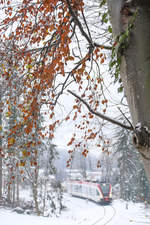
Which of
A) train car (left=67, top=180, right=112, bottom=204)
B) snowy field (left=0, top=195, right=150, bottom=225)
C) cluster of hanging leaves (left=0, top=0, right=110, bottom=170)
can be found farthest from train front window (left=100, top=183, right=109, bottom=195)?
cluster of hanging leaves (left=0, top=0, right=110, bottom=170)

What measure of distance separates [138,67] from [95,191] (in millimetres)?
30496

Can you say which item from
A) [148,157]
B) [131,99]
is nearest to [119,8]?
[131,99]

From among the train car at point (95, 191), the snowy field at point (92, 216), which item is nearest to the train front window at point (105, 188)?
the train car at point (95, 191)

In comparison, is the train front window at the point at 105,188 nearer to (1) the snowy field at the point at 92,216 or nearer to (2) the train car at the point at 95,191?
(2) the train car at the point at 95,191

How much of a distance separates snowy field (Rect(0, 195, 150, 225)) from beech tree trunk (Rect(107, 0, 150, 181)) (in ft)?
41.9

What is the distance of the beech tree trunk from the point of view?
809 mm

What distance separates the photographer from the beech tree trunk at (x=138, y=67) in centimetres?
81

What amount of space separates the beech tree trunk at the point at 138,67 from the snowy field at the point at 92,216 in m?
12.8

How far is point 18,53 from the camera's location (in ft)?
11.3

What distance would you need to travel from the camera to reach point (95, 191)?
28.8 metres

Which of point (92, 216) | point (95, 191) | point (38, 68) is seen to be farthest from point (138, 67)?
point (95, 191)

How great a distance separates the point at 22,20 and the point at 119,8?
3.18m

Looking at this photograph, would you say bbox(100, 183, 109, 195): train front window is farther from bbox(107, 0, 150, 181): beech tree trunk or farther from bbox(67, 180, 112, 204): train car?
bbox(107, 0, 150, 181): beech tree trunk

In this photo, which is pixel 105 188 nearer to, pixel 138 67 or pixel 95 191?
pixel 95 191
